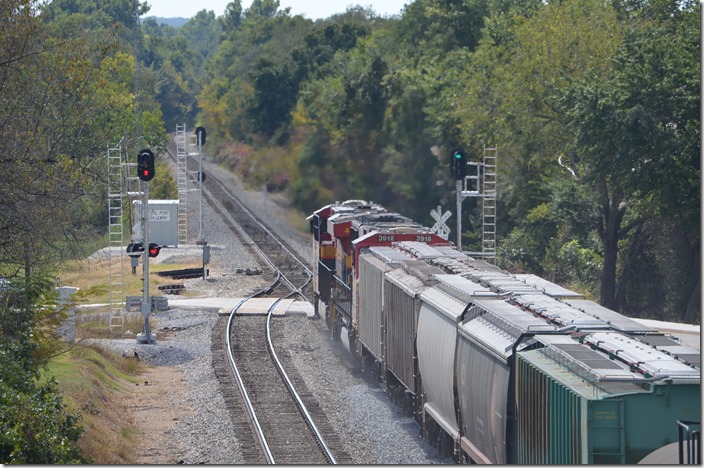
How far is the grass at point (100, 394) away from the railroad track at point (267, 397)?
2.13 meters

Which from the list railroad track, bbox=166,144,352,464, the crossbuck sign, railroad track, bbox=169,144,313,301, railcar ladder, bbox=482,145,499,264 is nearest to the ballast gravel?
railroad track, bbox=166,144,352,464

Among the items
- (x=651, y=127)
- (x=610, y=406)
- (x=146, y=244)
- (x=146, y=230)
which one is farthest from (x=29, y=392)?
(x=651, y=127)

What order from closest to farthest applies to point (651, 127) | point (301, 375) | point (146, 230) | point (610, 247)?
1. point (301, 375)
2. point (146, 230)
3. point (651, 127)
4. point (610, 247)

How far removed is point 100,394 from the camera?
21.6 meters

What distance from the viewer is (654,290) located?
36938 mm

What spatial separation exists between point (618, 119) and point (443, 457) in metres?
17.6

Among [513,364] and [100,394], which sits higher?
[513,364]

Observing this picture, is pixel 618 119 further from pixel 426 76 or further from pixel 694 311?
pixel 426 76

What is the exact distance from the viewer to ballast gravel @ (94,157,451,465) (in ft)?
60.2

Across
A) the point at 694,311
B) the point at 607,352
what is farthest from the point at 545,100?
the point at 607,352

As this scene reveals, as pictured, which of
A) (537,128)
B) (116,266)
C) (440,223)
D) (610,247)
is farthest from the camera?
(116,266)

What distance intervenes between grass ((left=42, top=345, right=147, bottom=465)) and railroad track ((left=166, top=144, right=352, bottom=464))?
2.13 m

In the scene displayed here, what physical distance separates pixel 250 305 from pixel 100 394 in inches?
573

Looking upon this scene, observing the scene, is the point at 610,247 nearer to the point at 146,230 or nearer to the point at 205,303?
the point at 205,303
